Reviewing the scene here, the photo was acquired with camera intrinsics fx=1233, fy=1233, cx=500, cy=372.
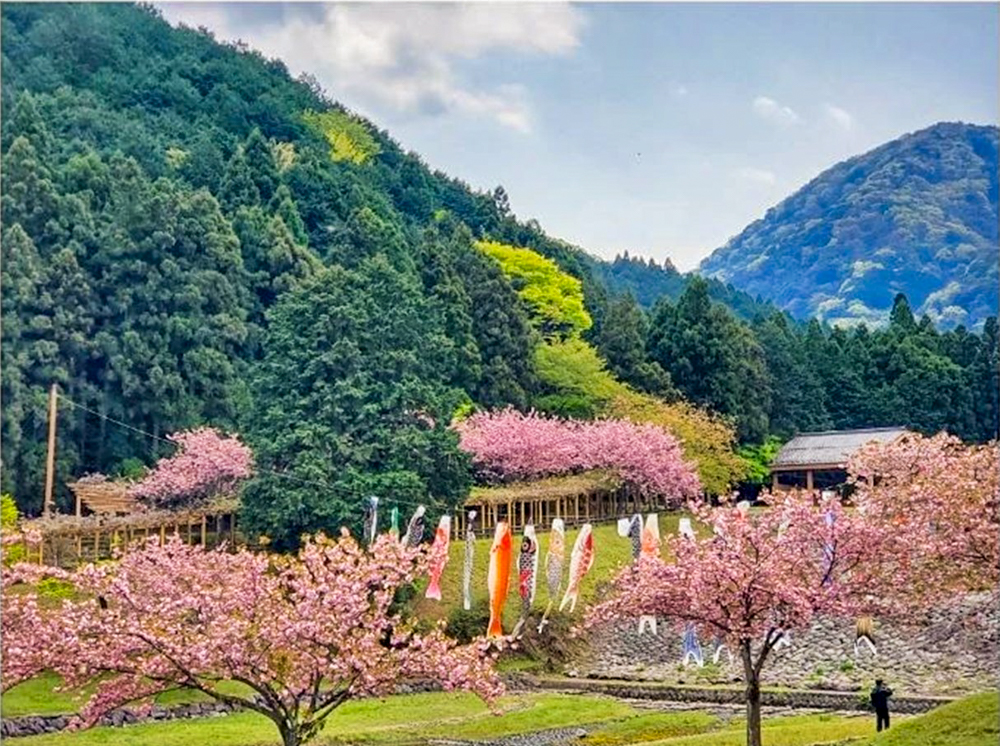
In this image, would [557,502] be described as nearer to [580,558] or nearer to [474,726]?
[580,558]

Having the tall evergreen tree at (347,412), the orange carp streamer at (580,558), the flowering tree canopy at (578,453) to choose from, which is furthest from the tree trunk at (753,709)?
the flowering tree canopy at (578,453)

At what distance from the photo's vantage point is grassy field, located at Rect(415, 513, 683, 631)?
2908cm

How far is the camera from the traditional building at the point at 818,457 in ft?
142

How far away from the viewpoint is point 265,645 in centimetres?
1241

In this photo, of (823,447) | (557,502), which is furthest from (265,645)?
(823,447)

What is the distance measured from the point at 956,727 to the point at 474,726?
1064 cm

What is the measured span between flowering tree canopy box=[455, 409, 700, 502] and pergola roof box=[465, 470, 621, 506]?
285mm

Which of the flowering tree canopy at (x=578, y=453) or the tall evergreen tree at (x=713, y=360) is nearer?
the flowering tree canopy at (x=578, y=453)

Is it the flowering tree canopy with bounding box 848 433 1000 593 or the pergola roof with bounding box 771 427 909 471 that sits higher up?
the pergola roof with bounding box 771 427 909 471

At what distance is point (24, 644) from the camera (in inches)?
502

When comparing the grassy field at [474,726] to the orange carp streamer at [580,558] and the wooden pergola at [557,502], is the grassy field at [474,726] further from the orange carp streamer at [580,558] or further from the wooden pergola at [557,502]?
the wooden pergola at [557,502]

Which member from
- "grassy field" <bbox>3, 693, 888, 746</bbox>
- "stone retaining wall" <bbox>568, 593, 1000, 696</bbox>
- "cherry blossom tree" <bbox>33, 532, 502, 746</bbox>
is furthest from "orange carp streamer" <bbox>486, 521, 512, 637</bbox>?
"cherry blossom tree" <bbox>33, 532, 502, 746</bbox>

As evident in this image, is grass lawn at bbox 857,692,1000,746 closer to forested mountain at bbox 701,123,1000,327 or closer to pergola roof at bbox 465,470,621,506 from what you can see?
pergola roof at bbox 465,470,621,506

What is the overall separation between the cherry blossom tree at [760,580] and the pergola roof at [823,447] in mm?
27943
